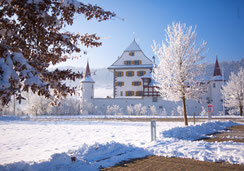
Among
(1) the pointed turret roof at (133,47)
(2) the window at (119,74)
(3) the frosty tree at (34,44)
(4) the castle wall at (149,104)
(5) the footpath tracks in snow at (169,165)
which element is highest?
(1) the pointed turret roof at (133,47)

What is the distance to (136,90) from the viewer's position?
3650cm

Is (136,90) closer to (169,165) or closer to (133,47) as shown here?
(133,47)

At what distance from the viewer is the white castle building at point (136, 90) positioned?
101 ft

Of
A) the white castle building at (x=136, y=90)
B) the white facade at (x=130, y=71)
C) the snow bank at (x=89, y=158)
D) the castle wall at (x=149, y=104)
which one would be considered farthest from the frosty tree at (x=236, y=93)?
the snow bank at (x=89, y=158)

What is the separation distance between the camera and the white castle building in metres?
30.7

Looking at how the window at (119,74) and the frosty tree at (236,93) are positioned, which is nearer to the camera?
the frosty tree at (236,93)

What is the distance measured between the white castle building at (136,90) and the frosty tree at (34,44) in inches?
931

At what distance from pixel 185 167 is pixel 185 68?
9349 millimetres

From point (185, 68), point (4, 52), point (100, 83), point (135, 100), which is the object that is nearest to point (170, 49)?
point (185, 68)

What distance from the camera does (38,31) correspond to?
12.7 feet

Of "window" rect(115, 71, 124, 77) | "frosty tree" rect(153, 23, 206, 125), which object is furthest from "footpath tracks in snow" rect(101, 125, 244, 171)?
"window" rect(115, 71, 124, 77)

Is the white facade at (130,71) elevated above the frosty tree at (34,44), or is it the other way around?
the white facade at (130,71)

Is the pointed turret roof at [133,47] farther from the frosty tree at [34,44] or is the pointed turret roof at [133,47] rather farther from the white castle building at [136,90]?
the frosty tree at [34,44]

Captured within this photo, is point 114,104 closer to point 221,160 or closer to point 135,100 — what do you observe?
point 135,100
